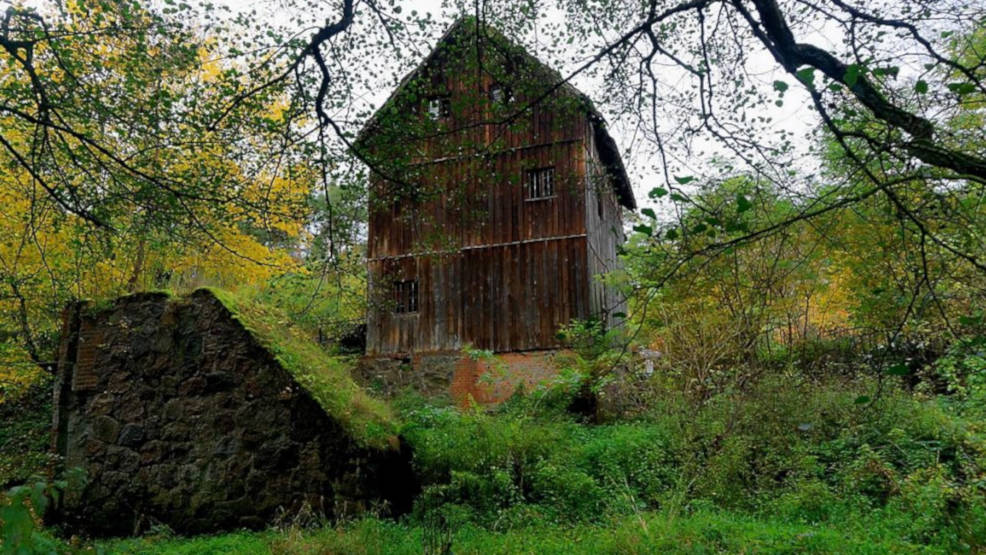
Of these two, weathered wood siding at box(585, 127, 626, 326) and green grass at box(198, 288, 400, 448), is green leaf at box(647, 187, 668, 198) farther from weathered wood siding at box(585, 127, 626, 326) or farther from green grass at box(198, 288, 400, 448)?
weathered wood siding at box(585, 127, 626, 326)

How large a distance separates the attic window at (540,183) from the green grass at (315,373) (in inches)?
276

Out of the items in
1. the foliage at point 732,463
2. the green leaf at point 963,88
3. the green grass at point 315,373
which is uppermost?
the green leaf at point 963,88

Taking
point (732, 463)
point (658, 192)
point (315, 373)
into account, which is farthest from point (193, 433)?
point (658, 192)

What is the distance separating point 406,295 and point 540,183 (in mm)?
4180

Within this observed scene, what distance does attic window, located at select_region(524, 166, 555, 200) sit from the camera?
14.1 m

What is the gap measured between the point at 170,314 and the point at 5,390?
16.9ft

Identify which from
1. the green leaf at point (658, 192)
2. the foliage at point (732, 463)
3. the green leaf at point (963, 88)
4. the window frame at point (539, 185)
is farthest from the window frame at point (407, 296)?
the green leaf at point (963, 88)

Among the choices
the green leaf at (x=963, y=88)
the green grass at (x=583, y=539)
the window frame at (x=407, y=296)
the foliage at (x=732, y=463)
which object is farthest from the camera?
the window frame at (x=407, y=296)

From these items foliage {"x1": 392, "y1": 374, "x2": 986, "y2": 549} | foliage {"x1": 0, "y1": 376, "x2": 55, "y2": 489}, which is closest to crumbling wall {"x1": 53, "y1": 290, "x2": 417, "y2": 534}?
foliage {"x1": 0, "y1": 376, "x2": 55, "y2": 489}

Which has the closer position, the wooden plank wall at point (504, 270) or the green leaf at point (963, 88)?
the green leaf at point (963, 88)

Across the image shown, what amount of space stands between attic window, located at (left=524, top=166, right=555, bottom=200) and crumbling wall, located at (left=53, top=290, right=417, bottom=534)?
7561 mm

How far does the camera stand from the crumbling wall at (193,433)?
730 centimetres

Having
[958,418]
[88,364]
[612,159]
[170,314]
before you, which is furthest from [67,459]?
[612,159]

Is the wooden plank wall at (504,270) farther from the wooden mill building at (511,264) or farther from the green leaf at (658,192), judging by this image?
the green leaf at (658,192)
